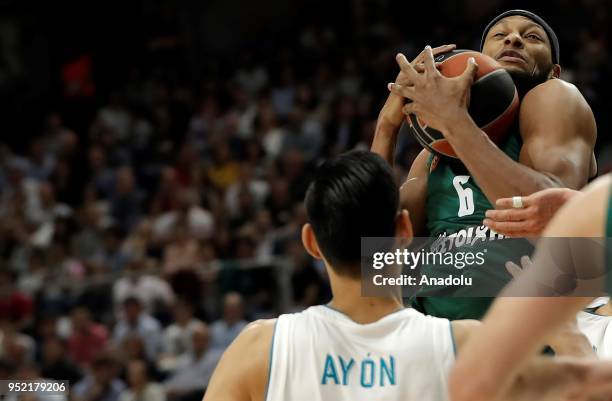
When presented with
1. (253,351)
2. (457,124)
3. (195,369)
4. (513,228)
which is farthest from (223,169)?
(253,351)

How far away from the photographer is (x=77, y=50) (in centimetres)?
1644

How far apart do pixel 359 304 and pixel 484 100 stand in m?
1.30

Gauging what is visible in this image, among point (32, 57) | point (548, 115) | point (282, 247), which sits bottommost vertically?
point (282, 247)

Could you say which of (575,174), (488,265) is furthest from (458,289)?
(575,174)

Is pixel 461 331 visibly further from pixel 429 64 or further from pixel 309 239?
pixel 429 64

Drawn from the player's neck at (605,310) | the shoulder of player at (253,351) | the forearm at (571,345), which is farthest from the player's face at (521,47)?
the shoulder of player at (253,351)

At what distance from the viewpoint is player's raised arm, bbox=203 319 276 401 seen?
2.42m

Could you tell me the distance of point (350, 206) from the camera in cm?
244

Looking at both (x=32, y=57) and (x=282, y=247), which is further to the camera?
(x=32, y=57)

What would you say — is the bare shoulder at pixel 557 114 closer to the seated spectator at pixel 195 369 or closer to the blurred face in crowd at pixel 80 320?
the seated spectator at pixel 195 369

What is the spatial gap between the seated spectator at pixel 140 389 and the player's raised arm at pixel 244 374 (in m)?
6.06

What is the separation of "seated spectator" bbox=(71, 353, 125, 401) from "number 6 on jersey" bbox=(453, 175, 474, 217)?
5.37 meters

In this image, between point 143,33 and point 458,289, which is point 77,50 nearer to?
point 143,33

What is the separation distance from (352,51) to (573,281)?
38.2 feet
